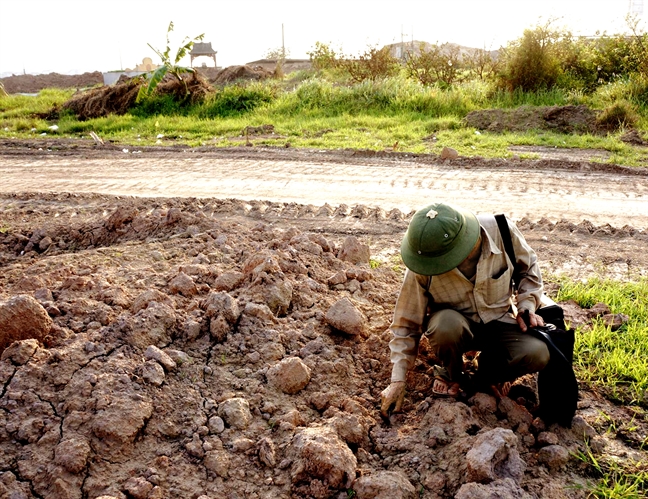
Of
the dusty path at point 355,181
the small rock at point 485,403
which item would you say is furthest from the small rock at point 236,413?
the dusty path at point 355,181

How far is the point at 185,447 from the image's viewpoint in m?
2.68

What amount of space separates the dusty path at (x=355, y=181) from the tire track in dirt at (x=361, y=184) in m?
0.01

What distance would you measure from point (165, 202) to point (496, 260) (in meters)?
4.57

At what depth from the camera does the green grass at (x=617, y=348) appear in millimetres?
3289

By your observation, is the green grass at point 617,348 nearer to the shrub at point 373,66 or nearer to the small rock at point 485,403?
the small rock at point 485,403

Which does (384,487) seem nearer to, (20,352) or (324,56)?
(20,352)

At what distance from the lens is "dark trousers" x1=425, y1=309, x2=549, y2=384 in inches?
115

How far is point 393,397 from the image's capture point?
2.98 m

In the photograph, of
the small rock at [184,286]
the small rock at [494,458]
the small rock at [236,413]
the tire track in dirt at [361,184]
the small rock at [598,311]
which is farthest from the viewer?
the tire track in dirt at [361,184]

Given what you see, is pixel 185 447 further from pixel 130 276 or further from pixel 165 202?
pixel 165 202

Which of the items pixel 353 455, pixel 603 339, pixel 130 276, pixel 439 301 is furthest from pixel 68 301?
pixel 603 339

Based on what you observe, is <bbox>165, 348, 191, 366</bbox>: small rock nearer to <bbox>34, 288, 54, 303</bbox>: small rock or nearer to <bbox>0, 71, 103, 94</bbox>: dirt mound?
<bbox>34, 288, 54, 303</bbox>: small rock

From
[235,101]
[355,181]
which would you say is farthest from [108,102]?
[355,181]

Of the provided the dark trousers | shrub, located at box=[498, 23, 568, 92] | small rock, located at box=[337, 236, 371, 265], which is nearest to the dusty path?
small rock, located at box=[337, 236, 371, 265]
